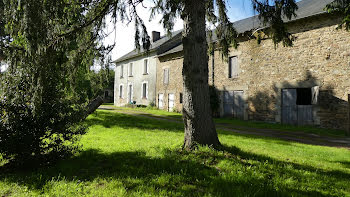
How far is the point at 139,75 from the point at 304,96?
15861 mm

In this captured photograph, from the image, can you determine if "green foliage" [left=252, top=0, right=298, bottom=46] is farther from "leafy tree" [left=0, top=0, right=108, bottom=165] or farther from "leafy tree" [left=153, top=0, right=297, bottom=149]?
"leafy tree" [left=0, top=0, right=108, bottom=165]

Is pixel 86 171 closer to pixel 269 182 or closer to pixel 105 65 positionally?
pixel 105 65

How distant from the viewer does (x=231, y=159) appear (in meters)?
4.04

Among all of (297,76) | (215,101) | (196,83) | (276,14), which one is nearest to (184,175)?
(196,83)

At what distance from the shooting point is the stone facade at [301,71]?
948 centimetres

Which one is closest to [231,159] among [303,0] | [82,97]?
[82,97]

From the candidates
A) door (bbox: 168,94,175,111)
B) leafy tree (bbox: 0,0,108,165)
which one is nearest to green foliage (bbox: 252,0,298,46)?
leafy tree (bbox: 0,0,108,165)

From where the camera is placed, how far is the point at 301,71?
420 inches

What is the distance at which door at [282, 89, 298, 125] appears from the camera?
429 inches

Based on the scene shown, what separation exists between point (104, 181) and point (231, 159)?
7.41ft

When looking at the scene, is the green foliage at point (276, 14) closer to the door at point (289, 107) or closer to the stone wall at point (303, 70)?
the stone wall at point (303, 70)

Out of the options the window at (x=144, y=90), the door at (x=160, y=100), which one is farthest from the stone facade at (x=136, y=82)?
the door at (x=160, y=100)

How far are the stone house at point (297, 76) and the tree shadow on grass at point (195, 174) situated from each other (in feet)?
16.3

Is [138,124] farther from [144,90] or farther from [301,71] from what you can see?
[144,90]
